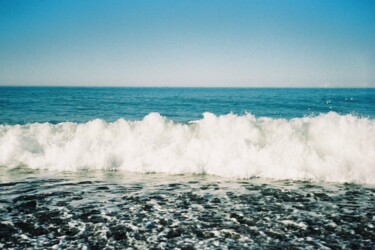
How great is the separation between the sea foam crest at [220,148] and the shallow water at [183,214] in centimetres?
98

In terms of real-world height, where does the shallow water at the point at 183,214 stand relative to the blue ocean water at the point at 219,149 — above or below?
below

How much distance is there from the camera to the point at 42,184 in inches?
372

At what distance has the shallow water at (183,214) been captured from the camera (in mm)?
5742

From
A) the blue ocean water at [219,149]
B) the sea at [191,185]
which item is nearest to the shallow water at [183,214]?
the sea at [191,185]

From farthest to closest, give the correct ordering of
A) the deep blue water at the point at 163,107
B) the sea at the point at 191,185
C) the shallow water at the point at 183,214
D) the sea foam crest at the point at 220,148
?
the deep blue water at the point at 163,107 → the sea foam crest at the point at 220,148 → the sea at the point at 191,185 → the shallow water at the point at 183,214

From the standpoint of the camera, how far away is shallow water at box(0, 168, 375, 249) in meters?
5.74

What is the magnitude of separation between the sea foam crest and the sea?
41mm

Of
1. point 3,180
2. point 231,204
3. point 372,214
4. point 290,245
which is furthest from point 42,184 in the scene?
point 372,214

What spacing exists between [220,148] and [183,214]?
212 inches

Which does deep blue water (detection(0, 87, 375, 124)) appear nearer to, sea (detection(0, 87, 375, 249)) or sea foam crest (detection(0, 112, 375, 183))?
sea foam crest (detection(0, 112, 375, 183))

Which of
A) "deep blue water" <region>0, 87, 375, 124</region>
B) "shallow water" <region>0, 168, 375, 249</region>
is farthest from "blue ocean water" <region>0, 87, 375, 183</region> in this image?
"deep blue water" <region>0, 87, 375, 124</region>

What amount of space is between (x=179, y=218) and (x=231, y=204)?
4.85 ft

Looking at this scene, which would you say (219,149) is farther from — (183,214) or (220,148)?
(183,214)

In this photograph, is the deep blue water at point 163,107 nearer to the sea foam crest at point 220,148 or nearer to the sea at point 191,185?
the sea foam crest at point 220,148
